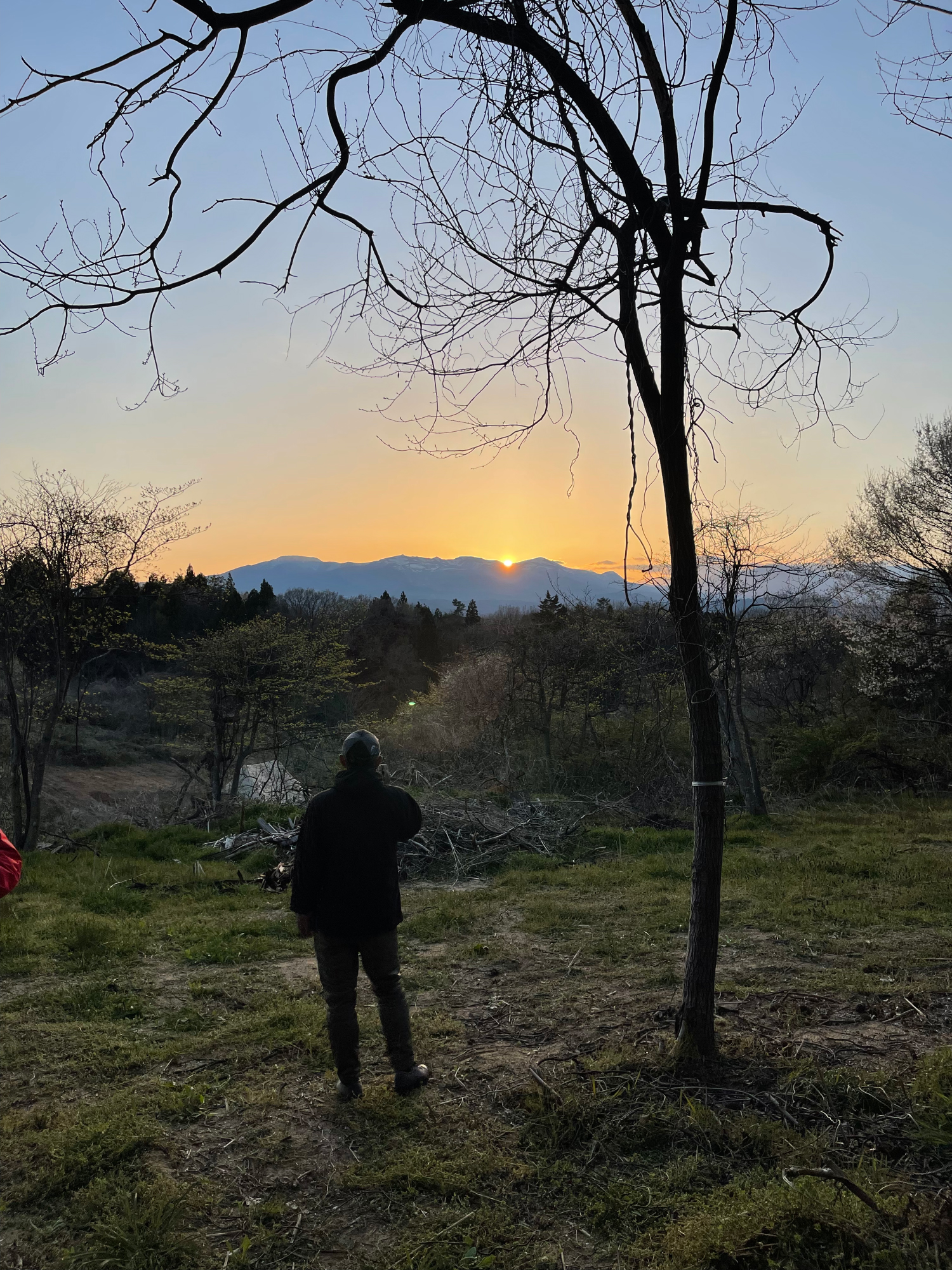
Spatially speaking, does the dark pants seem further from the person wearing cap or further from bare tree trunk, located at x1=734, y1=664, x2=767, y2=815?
bare tree trunk, located at x1=734, y1=664, x2=767, y2=815

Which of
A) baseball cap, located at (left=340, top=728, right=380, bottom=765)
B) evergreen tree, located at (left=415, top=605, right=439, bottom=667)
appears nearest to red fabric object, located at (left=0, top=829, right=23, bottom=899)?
baseball cap, located at (left=340, top=728, right=380, bottom=765)

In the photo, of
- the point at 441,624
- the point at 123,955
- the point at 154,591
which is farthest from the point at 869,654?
the point at 441,624

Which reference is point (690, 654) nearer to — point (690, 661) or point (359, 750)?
point (690, 661)

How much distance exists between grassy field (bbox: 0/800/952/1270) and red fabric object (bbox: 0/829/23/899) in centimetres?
102

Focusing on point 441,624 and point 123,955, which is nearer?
point 123,955

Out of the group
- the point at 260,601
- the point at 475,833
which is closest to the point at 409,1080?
the point at 475,833

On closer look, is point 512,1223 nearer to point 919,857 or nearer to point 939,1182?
point 939,1182

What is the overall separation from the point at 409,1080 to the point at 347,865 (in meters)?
1.07

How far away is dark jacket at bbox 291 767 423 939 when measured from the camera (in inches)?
144

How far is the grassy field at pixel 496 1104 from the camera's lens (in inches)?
101

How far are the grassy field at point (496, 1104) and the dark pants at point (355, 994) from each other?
0.22 metres

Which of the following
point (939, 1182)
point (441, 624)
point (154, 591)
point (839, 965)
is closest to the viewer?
point (939, 1182)

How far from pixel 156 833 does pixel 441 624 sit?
87.8 ft

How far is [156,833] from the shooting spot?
11.7m
